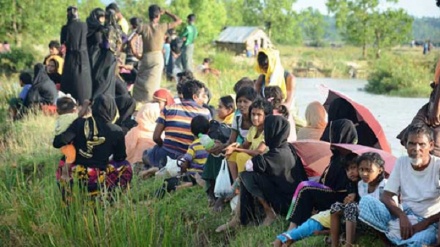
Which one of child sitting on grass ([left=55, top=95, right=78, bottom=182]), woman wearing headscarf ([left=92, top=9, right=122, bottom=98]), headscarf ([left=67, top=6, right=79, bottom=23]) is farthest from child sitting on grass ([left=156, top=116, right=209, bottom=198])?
headscarf ([left=67, top=6, right=79, bottom=23])

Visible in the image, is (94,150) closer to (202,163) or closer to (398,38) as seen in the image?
(202,163)

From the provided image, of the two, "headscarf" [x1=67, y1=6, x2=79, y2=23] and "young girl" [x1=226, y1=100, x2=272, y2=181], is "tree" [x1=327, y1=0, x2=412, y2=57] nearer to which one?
"headscarf" [x1=67, y1=6, x2=79, y2=23]

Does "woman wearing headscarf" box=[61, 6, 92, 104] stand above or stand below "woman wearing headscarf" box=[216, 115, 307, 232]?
above

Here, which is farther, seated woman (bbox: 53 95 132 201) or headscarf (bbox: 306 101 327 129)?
headscarf (bbox: 306 101 327 129)

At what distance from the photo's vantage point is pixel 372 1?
48594 mm

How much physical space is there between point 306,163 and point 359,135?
79cm

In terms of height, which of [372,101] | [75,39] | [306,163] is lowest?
[372,101]

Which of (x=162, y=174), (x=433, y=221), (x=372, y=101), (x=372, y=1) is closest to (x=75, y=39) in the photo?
(x=162, y=174)

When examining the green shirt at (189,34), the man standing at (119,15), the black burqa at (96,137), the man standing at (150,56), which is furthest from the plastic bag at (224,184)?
the green shirt at (189,34)

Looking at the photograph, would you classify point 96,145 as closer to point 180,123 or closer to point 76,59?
point 180,123

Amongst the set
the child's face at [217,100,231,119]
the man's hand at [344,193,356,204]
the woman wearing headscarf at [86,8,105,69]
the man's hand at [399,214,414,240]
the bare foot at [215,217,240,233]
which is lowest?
the bare foot at [215,217,240,233]

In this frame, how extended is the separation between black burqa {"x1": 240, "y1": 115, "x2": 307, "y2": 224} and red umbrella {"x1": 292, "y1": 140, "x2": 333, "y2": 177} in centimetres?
13

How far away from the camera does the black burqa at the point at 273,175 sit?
229 inches

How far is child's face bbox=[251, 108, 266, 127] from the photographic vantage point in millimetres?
6223
